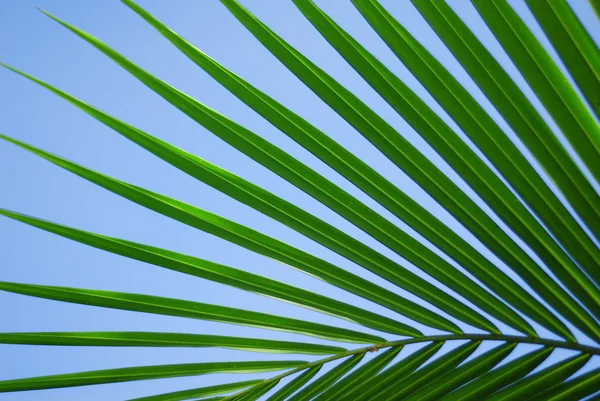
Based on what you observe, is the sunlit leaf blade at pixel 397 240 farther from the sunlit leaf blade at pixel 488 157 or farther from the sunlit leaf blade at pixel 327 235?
the sunlit leaf blade at pixel 488 157

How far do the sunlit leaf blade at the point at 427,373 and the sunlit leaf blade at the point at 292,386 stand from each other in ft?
0.54

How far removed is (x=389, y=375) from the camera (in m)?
1.46

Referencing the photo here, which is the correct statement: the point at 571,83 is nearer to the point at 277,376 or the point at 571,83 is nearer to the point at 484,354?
the point at 484,354

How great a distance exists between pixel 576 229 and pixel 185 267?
79 centimetres

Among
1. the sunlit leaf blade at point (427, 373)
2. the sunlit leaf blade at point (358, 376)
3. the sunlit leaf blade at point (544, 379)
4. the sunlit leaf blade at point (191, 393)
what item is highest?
the sunlit leaf blade at point (191, 393)

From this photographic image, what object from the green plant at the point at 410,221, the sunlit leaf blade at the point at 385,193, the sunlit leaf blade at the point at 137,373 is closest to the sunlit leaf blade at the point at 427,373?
the green plant at the point at 410,221

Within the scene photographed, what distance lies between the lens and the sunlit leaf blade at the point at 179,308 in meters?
1.44

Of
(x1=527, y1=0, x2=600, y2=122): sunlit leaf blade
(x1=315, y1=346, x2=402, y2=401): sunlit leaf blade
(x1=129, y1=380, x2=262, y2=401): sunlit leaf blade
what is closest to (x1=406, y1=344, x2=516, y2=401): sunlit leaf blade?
(x1=315, y1=346, x2=402, y2=401): sunlit leaf blade

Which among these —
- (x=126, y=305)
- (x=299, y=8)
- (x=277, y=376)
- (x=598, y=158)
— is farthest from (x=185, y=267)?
(x=598, y=158)

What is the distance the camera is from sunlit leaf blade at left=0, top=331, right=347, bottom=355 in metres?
1.44

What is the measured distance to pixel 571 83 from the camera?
122cm

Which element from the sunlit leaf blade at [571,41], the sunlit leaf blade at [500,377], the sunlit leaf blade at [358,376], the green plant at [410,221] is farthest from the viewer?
the sunlit leaf blade at [358,376]

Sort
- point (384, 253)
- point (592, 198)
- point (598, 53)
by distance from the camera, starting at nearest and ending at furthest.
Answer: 1. point (598, 53)
2. point (592, 198)
3. point (384, 253)

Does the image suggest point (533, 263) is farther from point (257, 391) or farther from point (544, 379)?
point (257, 391)
